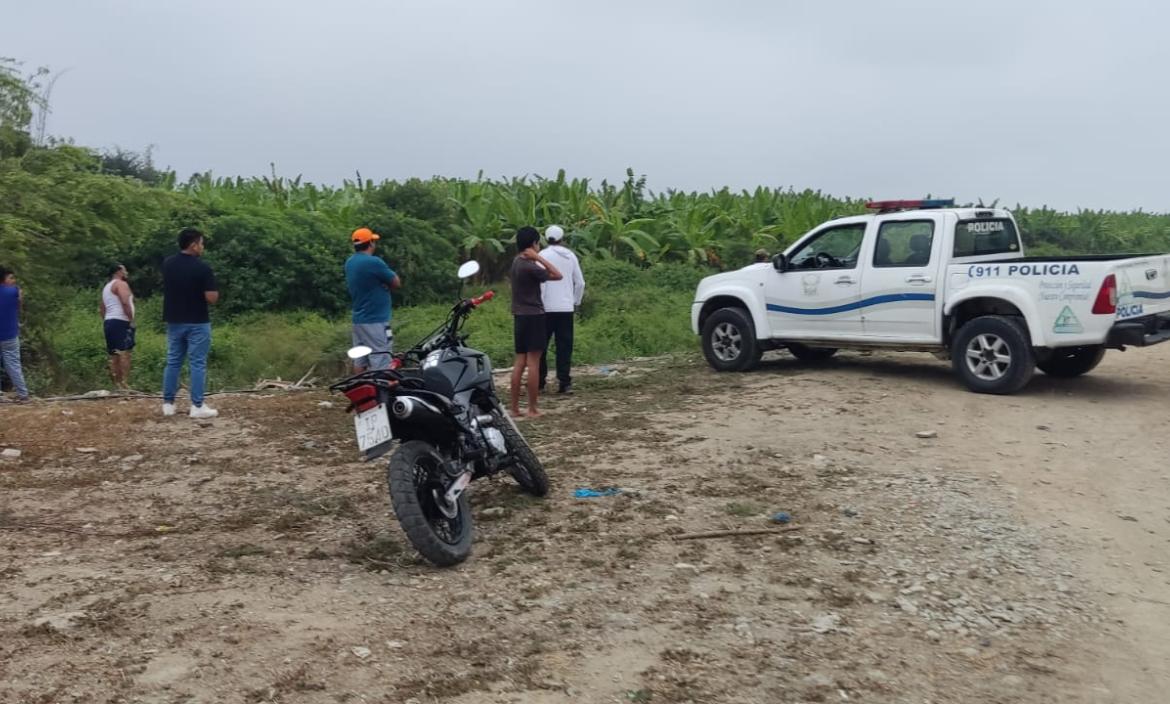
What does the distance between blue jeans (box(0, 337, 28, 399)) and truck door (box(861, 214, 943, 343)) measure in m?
8.86

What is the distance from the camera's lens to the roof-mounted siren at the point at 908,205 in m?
10.7

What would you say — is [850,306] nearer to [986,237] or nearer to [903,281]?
[903,281]

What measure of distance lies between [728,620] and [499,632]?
0.99m

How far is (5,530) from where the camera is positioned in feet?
20.2

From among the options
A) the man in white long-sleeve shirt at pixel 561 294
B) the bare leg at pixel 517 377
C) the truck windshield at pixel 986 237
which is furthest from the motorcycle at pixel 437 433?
the truck windshield at pixel 986 237

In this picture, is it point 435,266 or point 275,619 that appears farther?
point 435,266

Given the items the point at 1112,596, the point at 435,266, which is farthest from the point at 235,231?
the point at 1112,596

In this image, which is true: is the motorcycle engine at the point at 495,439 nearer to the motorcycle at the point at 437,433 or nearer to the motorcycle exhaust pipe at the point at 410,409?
the motorcycle at the point at 437,433

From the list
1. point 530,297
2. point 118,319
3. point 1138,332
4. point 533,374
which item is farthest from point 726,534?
→ point 118,319

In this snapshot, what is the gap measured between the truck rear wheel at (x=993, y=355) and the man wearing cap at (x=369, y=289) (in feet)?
17.3

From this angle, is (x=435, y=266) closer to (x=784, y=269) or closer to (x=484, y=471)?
(x=784, y=269)

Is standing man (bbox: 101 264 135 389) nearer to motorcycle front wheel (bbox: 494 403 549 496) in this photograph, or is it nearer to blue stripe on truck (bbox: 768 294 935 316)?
blue stripe on truck (bbox: 768 294 935 316)

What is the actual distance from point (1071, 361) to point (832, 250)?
103 inches

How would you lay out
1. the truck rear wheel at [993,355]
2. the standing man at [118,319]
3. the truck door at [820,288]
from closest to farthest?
1. the truck rear wheel at [993,355]
2. the truck door at [820,288]
3. the standing man at [118,319]
